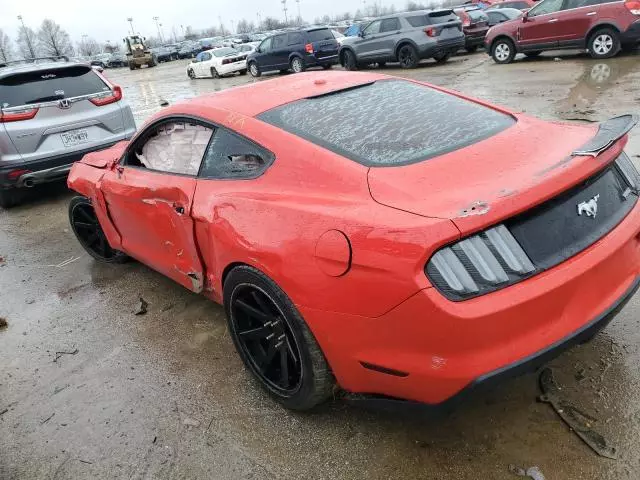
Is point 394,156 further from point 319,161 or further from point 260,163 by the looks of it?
point 260,163

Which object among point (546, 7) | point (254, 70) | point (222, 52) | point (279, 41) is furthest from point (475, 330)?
point (222, 52)

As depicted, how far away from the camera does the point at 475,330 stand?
5.87 feet

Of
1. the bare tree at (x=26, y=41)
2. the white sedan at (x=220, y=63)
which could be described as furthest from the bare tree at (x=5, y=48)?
the white sedan at (x=220, y=63)

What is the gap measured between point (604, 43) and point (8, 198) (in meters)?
12.2

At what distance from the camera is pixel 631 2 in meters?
10.9

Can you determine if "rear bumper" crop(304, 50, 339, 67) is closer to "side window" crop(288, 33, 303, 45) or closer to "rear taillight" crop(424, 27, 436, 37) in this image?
"side window" crop(288, 33, 303, 45)

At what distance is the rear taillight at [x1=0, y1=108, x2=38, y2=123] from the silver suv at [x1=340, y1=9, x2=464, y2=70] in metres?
11.6

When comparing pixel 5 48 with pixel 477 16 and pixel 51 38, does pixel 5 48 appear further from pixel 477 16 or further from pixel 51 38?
pixel 477 16

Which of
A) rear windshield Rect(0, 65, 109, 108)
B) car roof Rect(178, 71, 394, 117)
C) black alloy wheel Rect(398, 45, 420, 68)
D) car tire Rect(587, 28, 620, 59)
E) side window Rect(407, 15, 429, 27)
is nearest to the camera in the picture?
car roof Rect(178, 71, 394, 117)

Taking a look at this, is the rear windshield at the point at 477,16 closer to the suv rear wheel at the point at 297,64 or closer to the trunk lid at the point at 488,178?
the suv rear wheel at the point at 297,64

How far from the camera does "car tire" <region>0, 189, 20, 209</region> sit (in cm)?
671

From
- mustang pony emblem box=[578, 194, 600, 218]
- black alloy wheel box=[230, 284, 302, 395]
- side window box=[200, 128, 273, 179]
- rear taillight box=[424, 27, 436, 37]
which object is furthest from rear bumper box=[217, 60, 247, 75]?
mustang pony emblem box=[578, 194, 600, 218]

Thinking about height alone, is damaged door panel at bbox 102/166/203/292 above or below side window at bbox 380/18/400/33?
below

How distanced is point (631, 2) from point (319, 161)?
11.7 meters
